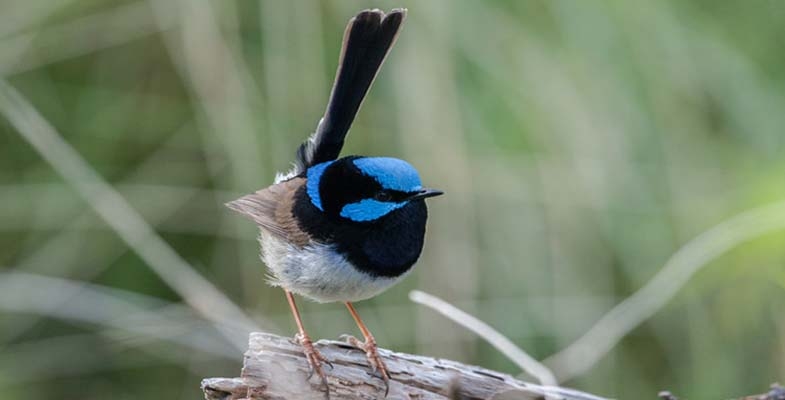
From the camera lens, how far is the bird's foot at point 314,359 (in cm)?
230

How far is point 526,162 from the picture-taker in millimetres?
3658

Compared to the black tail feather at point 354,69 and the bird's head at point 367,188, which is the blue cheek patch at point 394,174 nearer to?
the bird's head at point 367,188

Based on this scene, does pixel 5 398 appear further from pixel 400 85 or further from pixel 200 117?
pixel 400 85

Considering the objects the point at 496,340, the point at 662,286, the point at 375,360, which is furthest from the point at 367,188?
the point at 662,286

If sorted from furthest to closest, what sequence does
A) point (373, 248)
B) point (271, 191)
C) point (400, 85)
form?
point (400, 85) → point (271, 191) → point (373, 248)

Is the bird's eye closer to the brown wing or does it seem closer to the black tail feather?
the brown wing

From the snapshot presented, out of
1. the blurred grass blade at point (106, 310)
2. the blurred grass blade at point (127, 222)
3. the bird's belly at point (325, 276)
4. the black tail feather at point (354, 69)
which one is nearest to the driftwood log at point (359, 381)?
the bird's belly at point (325, 276)

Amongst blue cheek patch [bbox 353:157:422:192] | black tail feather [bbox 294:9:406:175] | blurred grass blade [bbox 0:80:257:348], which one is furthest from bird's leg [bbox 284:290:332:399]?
blurred grass blade [bbox 0:80:257:348]

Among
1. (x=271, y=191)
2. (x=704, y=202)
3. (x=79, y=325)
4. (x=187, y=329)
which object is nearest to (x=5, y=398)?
(x=79, y=325)

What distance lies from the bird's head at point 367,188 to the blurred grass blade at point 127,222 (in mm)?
1013

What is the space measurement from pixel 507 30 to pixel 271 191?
1246 millimetres

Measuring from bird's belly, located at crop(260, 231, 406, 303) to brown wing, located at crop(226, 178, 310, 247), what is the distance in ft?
0.12

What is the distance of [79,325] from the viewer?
12.9 feet

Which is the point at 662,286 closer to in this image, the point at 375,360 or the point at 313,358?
the point at 375,360
